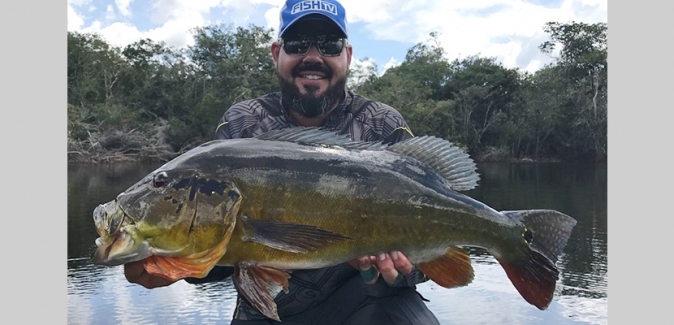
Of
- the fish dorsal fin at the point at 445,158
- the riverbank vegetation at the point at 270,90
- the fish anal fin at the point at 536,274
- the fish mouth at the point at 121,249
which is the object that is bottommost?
the fish anal fin at the point at 536,274

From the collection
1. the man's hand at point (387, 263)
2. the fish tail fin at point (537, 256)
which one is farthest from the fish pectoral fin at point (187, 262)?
the fish tail fin at point (537, 256)

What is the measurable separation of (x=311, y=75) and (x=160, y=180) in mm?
1769

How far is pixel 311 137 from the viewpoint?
2863 mm

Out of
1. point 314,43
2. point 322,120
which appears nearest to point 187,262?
point 322,120

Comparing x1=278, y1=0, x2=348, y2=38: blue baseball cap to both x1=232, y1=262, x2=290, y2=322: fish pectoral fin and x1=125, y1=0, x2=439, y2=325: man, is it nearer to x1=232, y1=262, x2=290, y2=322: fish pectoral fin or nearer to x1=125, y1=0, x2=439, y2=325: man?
x1=125, y1=0, x2=439, y2=325: man

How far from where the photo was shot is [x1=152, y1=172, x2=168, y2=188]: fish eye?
248cm

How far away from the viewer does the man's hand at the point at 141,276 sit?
2.66 meters

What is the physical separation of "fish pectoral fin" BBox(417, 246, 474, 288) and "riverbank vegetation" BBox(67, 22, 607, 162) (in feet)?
142

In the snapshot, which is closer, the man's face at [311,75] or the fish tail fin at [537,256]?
the fish tail fin at [537,256]

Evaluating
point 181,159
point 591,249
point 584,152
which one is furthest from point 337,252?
point 584,152

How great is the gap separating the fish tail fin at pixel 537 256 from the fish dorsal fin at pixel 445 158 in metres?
0.26

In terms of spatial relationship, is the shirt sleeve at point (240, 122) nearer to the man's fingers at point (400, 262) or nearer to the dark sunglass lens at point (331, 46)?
the dark sunglass lens at point (331, 46)

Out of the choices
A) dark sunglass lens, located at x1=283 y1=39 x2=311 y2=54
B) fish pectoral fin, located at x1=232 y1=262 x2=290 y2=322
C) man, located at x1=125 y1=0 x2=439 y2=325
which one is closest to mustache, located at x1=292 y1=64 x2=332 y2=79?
man, located at x1=125 y1=0 x2=439 y2=325

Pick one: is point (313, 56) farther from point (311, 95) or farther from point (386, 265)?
point (386, 265)
